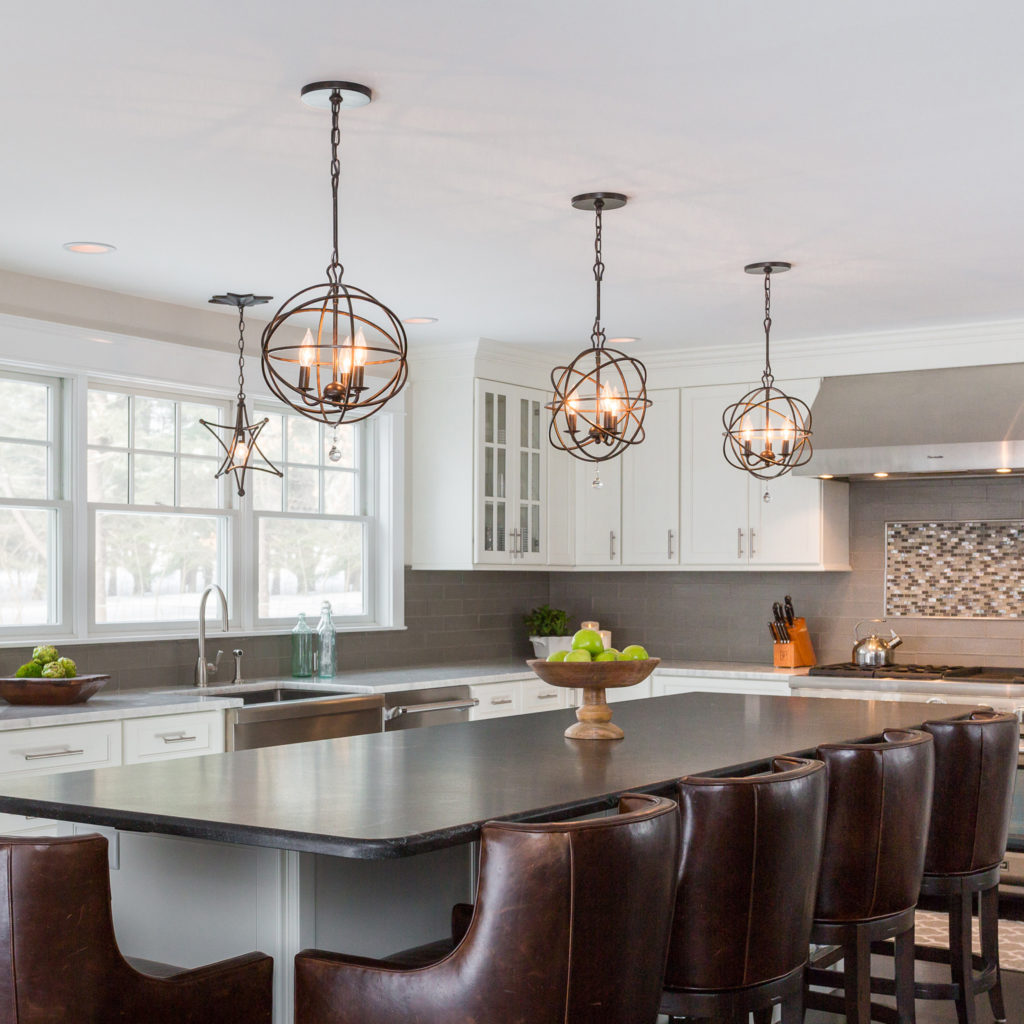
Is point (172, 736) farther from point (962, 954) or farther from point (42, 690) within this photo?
point (962, 954)

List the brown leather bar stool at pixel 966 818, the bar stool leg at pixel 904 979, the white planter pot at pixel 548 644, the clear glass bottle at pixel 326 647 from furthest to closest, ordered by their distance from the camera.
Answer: the white planter pot at pixel 548 644, the clear glass bottle at pixel 326 647, the brown leather bar stool at pixel 966 818, the bar stool leg at pixel 904 979

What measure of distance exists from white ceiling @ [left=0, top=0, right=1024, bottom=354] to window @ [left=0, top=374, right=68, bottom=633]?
20.4 inches

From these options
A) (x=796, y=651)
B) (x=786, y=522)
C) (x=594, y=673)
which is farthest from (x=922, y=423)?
(x=594, y=673)

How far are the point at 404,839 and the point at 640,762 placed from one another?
3.17 feet

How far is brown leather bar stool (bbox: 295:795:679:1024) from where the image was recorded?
1766 millimetres

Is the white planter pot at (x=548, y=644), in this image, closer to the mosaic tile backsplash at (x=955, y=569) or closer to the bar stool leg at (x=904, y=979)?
the mosaic tile backsplash at (x=955, y=569)

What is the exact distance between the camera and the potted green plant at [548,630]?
660 cm

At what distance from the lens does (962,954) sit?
314cm

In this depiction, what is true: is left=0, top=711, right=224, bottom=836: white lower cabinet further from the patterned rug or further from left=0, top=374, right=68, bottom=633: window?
the patterned rug

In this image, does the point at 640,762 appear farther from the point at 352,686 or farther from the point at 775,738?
the point at 352,686

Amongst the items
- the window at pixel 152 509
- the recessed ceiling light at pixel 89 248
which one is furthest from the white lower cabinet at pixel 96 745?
the recessed ceiling light at pixel 89 248

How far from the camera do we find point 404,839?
1.95 meters

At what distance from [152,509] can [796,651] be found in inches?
123

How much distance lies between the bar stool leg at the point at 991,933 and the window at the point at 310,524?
11.1 feet
